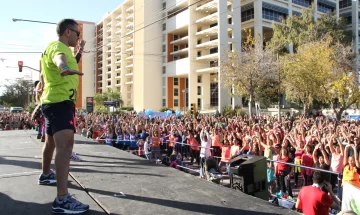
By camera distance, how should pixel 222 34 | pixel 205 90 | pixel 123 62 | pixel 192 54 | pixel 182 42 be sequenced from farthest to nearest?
pixel 123 62
pixel 182 42
pixel 205 90
pixel 192 54
pixel 222 34

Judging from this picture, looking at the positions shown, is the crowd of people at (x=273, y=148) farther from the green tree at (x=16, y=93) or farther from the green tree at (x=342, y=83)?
the green tree at (x=16, y=93)

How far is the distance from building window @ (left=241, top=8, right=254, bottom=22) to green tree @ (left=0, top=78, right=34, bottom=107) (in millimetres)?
56368

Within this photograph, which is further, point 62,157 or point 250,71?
point 250,71

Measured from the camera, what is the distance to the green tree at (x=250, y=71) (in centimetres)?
3091

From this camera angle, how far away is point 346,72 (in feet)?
89.6

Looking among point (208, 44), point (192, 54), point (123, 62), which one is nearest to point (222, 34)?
point (208, 44)

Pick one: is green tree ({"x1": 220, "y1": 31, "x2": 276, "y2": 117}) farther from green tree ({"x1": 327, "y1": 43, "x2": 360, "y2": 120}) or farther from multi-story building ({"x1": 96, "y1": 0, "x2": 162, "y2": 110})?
multi-story building ({"x1": 96, "y1": 0, "x2": 162, "y2": 110})

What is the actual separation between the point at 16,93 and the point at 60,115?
88.6 metres

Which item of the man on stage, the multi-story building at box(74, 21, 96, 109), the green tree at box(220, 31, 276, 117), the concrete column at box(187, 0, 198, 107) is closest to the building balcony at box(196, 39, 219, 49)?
the concrete column at box(187, 0, 198, 107)

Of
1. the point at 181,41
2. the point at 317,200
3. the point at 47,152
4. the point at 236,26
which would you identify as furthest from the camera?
the point at 181,41

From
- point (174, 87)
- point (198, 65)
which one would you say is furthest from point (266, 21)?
point (174, 87)

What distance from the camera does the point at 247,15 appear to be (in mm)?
50094

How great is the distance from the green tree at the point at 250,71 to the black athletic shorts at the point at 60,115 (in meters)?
28.5

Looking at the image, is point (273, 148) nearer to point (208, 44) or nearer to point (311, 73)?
point (311, 73)
